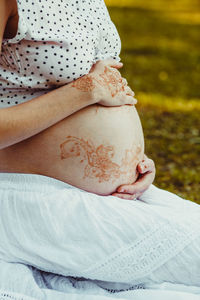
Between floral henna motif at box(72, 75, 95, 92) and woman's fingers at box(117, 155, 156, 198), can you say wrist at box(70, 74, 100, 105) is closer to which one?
floral henna motif at box(72, 75, 95, 92)

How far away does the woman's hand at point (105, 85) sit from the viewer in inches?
73.8

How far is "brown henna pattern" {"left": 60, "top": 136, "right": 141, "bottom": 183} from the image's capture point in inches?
73.9

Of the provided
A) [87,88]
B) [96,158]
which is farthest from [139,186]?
[87,88]

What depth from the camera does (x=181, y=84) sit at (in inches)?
277

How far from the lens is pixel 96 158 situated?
6.28 ft

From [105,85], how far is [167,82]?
5.36 metres

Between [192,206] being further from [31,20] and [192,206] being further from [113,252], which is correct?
[31,20]

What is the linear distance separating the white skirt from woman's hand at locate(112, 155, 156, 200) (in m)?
0.10

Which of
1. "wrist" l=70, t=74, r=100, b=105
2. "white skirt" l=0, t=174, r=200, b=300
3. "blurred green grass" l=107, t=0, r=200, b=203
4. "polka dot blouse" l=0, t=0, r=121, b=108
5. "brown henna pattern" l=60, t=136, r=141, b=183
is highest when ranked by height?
"polka dot blouse" l=0, t=0, r=121, b=108

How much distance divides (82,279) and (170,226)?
42 cm

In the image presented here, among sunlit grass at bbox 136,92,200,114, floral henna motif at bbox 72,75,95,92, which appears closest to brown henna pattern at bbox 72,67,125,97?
floral henna motif at bbox 72,75,95,92

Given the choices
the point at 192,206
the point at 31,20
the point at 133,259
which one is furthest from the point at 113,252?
the point at 31,20

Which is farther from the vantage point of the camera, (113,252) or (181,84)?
(181,84)

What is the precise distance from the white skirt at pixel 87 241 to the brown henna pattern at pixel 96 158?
0.32ft
